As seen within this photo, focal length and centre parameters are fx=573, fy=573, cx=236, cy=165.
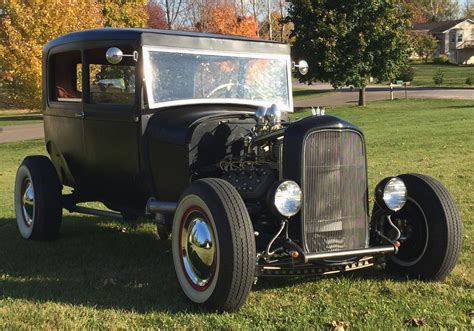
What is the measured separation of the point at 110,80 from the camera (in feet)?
17.8

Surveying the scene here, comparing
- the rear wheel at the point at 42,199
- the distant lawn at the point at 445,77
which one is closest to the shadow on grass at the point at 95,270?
the rear wheel at the point at 42,199

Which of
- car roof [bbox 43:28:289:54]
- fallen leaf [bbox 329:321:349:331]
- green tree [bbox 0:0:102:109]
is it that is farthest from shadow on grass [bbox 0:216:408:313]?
green tree [bbox 0:0:102:109]

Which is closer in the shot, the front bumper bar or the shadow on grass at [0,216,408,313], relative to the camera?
the front bumper bar

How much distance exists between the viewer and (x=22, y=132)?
961 inches

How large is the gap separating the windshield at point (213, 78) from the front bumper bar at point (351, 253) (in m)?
1.90

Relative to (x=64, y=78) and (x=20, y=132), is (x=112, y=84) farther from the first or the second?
(x=20, y=132)

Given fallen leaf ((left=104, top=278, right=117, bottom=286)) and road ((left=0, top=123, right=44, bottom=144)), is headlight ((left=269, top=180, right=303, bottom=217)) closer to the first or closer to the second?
fallen leaf ((left=104, top=278, right=117, bottom=286))

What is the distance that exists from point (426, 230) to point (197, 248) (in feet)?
5.67

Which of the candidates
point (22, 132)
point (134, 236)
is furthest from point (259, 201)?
point (22, 132)

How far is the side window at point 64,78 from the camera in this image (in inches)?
245

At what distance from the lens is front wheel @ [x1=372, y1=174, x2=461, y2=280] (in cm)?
420

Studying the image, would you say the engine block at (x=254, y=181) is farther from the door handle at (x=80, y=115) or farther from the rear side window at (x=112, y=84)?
the door handle at (x=80, y=115)

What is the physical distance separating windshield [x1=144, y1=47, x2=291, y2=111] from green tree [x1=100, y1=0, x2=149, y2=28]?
30.2 metres

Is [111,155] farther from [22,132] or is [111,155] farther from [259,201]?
[22,132]
